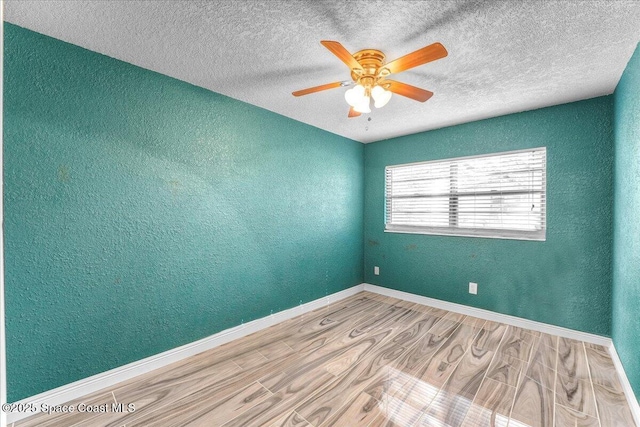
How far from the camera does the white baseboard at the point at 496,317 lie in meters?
2.80

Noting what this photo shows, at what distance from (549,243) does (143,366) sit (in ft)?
12.0

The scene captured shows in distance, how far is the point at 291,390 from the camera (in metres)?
2.12

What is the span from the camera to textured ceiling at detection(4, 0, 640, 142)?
1.69 metres

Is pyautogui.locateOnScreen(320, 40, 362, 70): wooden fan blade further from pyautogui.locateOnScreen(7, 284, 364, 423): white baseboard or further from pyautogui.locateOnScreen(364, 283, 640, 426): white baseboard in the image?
pyautogui.locateOnScreen(364, 283, 640, 426): white baseboard

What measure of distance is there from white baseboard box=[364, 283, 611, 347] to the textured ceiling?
2.13 m

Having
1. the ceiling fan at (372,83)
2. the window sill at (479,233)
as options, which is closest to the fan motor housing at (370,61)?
the ceiling fan at (372,83)

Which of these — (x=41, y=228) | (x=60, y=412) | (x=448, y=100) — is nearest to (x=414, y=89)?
(x=448, y=100)

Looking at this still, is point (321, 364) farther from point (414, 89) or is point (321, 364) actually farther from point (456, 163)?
point (456, 163)

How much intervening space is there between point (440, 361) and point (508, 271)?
1.36m

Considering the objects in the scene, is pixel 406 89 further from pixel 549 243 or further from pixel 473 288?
pixel 473 288

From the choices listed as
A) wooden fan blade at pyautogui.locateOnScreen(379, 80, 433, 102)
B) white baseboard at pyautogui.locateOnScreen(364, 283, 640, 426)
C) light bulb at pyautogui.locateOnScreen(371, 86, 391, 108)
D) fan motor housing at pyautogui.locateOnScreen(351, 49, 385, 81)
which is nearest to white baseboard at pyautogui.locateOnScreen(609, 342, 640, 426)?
white baseboard at pyautogui.locateOnScreen(364, 283, 640, 426)

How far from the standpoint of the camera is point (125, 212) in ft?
7.32

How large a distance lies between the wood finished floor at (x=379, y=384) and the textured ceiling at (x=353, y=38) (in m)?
2.20

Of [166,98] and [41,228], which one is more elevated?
[166,98]
